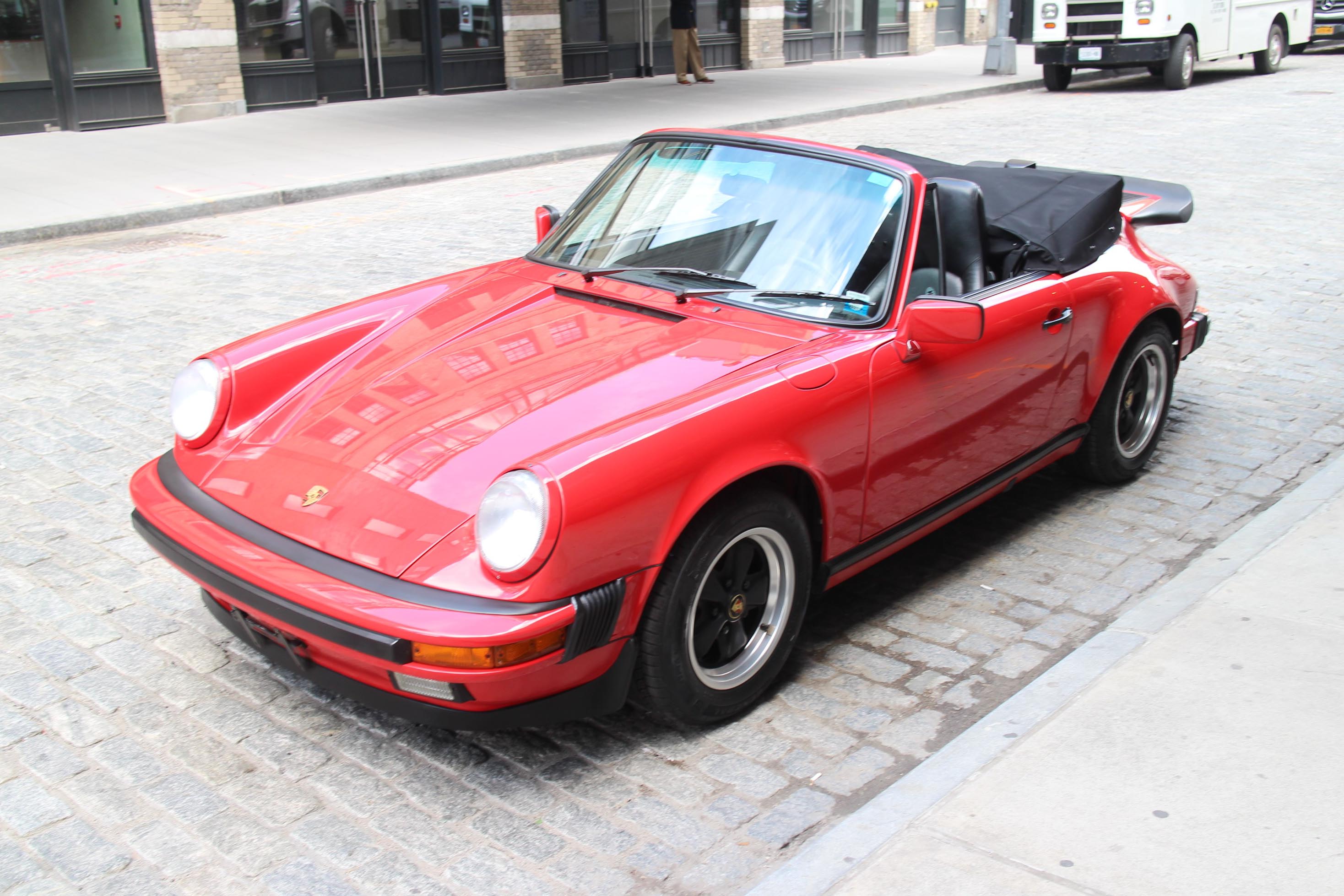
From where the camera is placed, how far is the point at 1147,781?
3.06m

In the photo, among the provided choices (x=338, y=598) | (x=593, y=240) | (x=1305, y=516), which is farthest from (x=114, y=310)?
(x=1305, y=516)

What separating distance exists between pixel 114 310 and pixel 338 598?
5762 mm

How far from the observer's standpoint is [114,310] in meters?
7.86

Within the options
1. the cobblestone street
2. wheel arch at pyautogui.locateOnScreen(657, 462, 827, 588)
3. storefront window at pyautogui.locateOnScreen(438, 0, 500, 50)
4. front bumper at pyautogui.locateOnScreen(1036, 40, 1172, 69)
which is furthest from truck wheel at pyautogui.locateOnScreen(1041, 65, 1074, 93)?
wheel arch at pyautogui.locateOnScreen(657, 462, 827, 588)

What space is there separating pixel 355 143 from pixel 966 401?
11.8 metres

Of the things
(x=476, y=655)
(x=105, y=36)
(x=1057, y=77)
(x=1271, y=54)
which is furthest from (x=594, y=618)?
(x=1271, y=54)

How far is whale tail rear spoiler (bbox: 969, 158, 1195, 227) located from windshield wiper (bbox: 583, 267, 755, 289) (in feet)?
6.52

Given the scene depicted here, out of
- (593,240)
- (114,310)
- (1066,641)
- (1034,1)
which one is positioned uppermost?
(1034,1)

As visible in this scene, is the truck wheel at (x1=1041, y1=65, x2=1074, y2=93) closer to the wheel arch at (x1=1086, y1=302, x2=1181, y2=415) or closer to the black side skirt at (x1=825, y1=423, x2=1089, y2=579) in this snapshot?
the wheel arch at (x1=1086, y1=302, x2=1181, y2=415)

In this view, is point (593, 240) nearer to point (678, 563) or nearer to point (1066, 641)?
point (678, 563)

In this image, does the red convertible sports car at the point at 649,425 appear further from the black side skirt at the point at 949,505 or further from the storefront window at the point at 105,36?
the storefront window at the point at 105,36

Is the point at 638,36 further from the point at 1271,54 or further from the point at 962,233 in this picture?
the point at 962,233

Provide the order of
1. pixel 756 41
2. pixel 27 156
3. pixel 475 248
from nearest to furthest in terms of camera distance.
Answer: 1. pixel 475 248
2. pixel 27 156
3. pixel 756 41

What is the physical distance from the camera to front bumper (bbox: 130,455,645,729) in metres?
2.87
